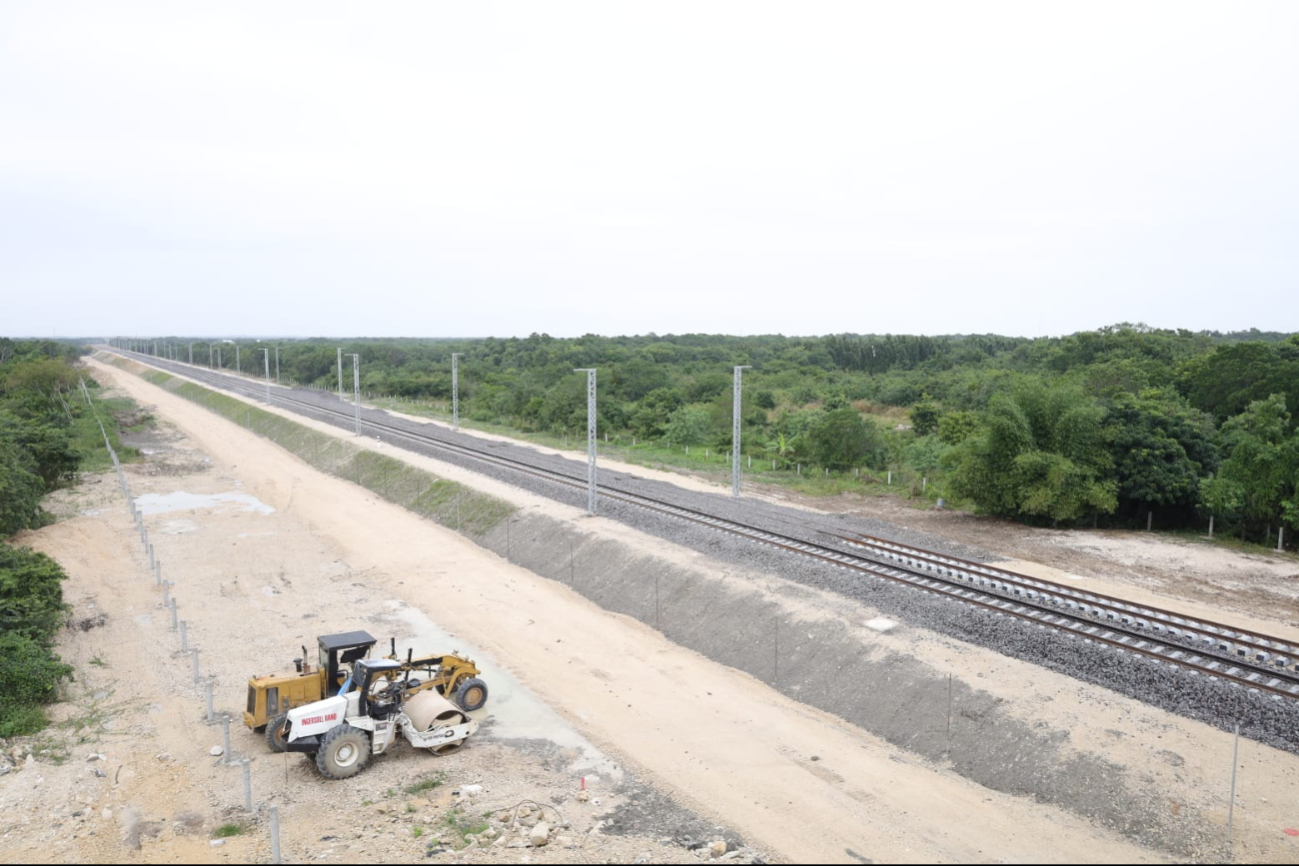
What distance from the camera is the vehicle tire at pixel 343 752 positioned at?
13.7 meters

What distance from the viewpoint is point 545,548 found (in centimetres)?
2878

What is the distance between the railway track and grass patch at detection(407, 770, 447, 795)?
42.8 ft

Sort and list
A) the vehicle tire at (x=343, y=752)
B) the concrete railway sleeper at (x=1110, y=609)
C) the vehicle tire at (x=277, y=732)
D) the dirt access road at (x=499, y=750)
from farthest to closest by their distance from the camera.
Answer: the concrete railway sleeper at (x=1110, y=609) < the vehicle tire at (x=277, y=732) < the vehicle tire at (x=343, y=752) < the dirt access road at (x=499, y=750)

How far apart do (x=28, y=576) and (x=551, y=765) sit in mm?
15555

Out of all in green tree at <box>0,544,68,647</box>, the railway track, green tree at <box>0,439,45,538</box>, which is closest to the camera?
the railway track

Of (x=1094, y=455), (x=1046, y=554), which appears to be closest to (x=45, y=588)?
(x=1046, y=554)

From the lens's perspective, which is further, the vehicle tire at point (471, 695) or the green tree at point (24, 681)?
the vehicle tire at point (471, 695)

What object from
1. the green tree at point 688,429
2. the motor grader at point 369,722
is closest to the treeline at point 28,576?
the motor grader at point 369,722

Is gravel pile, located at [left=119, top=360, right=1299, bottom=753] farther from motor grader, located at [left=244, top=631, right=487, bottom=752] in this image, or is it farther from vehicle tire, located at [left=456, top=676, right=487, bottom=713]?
motor grader, located at [left=244, top=631, right=487, bottom=752]

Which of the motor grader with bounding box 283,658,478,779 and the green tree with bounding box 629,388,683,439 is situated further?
the green tree with bounding box 629,388,683,439

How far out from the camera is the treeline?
16672mm

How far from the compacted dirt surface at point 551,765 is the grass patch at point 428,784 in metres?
0.05

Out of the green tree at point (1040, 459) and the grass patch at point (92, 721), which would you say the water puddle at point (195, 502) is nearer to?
the grass patch at point (92, 721)

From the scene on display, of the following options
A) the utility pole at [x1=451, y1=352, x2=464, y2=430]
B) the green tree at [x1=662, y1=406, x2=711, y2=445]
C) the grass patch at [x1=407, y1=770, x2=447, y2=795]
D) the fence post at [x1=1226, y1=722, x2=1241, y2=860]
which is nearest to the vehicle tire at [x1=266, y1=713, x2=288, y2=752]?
the grass patch at [x1=407, y1=770, x2=447, y2=795]
